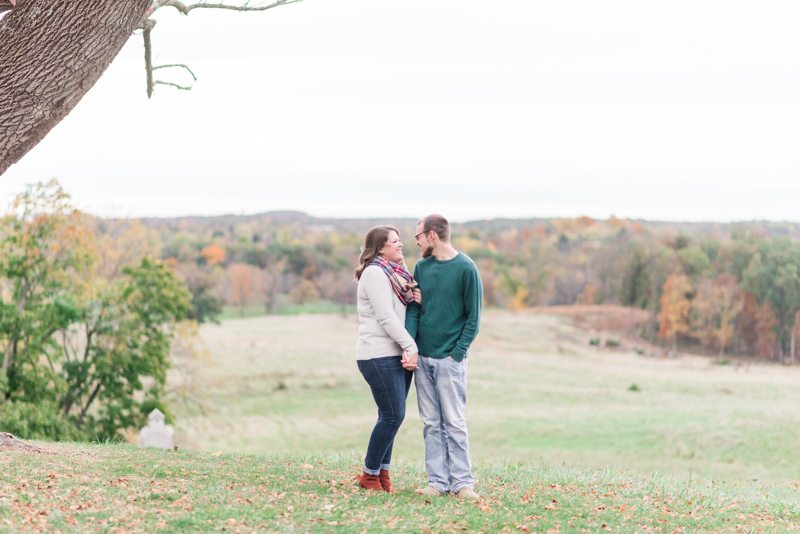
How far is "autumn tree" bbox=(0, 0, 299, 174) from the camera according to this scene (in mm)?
5020

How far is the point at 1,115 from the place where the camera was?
203 inches

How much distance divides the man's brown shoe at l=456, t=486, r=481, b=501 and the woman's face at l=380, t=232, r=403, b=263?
2.10 meters

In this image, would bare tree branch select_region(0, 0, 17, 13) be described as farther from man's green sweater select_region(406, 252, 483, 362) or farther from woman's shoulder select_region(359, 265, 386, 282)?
man's green sweater select_region(406, 252, 483, 362)

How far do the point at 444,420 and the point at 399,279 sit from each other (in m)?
1.32

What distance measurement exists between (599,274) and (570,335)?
1827cm

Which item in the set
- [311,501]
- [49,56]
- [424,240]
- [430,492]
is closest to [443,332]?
[424,240]

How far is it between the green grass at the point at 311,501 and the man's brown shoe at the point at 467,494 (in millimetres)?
123

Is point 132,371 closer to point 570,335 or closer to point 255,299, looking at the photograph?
point 570,335

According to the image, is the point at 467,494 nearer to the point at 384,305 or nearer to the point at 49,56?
the point at 384,305

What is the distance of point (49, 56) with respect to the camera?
512 centimetres

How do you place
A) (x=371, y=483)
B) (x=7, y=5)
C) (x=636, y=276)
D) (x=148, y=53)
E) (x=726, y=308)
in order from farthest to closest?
(x=636, y=276) < (x=726, y=308) < (x=148, y=53) < (x=371, y=483) < (x=7, y=5)

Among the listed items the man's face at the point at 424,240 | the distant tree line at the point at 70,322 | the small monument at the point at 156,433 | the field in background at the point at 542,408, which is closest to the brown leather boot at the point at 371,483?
the man's face at the point at 424,240

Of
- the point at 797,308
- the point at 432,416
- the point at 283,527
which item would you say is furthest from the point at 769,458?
the point at 797,308

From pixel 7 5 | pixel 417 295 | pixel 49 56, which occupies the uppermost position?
pixel 7 5
